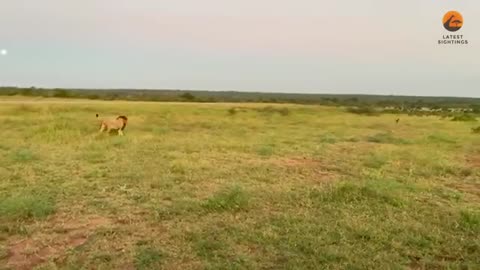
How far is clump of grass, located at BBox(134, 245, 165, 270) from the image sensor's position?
426 centimetres

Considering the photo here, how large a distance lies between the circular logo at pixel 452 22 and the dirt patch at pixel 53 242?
48.8ft

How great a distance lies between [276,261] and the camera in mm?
4391

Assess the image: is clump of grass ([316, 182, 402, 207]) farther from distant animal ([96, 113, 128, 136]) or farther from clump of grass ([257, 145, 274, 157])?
distant animal ([96, 113, 128, 136])

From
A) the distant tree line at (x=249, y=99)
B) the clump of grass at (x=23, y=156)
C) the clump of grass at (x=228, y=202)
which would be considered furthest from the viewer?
the distant tree line at (x=249, y=99)

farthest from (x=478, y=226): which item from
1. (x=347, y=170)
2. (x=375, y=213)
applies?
(x=347, y=170)

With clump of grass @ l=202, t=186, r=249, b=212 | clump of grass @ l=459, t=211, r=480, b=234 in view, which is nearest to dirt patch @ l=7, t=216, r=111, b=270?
clump of grass @ l=202, t=186, r=249, b=212

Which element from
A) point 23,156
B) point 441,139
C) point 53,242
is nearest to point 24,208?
point 53,242

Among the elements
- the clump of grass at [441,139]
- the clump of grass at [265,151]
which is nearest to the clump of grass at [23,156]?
the clump of grass at [265,151]

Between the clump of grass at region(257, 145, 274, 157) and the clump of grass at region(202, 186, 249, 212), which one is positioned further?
the clump of grass at region(257, 145, 274, 157)

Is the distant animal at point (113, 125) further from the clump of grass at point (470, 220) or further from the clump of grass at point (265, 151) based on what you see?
the clump of grass at point (470, 220)

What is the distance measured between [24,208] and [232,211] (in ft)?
8.26

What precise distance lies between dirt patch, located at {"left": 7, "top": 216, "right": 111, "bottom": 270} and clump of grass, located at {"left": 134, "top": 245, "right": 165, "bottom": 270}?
707 millimetres

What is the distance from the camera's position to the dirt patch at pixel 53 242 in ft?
14.5

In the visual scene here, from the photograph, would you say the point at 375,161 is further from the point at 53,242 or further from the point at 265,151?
the point at 53,242
